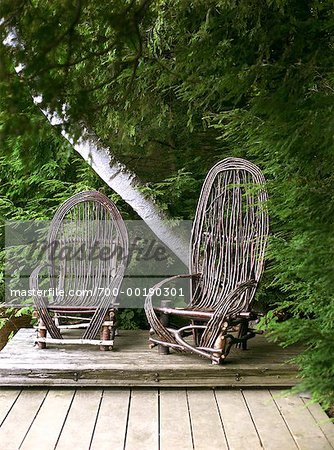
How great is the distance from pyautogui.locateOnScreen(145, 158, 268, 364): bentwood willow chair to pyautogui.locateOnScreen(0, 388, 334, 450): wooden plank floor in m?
0.37

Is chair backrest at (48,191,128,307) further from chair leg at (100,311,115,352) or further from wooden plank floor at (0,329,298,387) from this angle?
wooden plank floor at (0,329,298,387)

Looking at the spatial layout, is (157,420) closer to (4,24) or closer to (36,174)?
(4,24)

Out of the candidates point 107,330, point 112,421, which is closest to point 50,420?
point 112,421

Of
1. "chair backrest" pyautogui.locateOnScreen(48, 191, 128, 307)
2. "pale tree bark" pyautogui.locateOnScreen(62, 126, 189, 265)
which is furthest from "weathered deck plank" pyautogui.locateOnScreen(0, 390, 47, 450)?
"pale tree bark" pyautogui.locateOnScreen(62, 126, 189, 265)

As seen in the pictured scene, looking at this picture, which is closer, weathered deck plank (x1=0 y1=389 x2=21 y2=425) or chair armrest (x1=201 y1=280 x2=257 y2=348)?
weathered deck plank (x1=0 y1=389 x2=21 y2=425)

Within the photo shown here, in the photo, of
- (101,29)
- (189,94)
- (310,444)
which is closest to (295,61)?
(101,29)

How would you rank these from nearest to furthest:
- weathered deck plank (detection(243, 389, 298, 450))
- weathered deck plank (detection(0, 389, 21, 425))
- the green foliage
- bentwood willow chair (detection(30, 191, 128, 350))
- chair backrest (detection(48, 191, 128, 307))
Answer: the green foliage < weathered deck plank (detection(243, 389, 298, 450)) < weathered deck plank (detection(0, 389, 21, 425)) < bentwood willow chair (detection(30, 191, 128, 350)) < chair backrest (detection(48, 191, 128, 307))

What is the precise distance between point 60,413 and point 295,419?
1201 millimetres

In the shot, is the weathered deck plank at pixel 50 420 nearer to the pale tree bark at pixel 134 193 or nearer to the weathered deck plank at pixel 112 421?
the weathered deck plank at pixel 112 421

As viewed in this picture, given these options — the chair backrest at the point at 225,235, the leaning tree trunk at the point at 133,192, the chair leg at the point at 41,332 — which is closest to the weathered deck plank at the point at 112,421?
the chair leg at the point at 41,332

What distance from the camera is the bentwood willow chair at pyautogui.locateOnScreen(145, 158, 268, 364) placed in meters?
3.82

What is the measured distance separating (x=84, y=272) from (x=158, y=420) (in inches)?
74.9

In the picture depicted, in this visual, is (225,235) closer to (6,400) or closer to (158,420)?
(158,420)

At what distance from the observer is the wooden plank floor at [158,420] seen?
2957 millimetres
